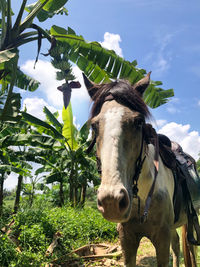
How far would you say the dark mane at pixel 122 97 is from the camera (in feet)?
5.33

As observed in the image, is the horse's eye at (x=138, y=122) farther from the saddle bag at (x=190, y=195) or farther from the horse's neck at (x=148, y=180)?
the saddle bag at (x=190, y=195)

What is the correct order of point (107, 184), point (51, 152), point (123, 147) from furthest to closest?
point (51, 152)
point (123, 147)
point (107, 184)

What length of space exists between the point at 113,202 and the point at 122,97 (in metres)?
0.81

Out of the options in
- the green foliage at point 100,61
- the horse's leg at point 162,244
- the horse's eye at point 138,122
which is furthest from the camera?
the green foliage at point 100,61

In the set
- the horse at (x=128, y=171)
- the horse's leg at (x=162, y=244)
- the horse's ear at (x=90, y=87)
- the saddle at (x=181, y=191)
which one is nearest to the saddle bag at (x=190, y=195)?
the saddle at (x=181, y=191)

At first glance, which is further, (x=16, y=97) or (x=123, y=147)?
(x=16, y=97)

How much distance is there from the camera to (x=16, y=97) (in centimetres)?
405

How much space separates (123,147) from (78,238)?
4.76 m

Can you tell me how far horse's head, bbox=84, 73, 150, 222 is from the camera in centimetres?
117

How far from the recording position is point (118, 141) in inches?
52.8

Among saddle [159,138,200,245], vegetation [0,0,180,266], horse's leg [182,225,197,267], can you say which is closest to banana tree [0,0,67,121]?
vegetation [0,0,180,266]

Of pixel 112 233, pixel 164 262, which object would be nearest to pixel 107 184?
pixel 164 262

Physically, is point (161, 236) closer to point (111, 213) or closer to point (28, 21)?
point (111, 213)

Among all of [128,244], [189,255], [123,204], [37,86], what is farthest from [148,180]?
[37,86]
